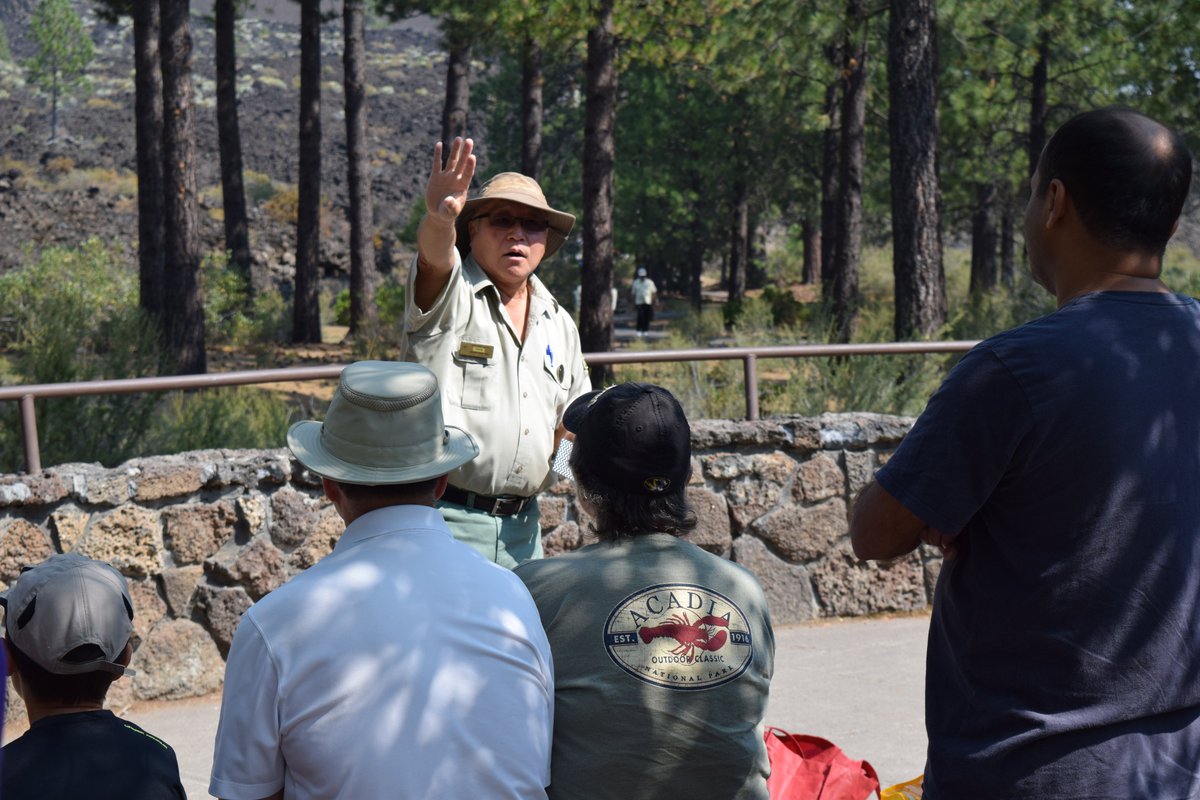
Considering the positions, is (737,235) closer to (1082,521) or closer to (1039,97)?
(1039,97)

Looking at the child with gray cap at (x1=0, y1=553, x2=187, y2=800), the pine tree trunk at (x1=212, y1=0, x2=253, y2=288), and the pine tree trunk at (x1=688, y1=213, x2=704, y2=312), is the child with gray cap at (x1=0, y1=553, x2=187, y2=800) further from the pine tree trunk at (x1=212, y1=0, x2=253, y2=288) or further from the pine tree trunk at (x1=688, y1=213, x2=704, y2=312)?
the pine tree trunk at (x1=688, y1=213, x2=704, y2=312)

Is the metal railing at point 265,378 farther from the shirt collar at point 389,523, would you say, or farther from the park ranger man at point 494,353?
the shirt collar at point 389,523

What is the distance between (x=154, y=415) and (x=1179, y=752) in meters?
6.25

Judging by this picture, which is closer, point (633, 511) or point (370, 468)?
point (370, 468)

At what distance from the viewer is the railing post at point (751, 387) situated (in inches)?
265

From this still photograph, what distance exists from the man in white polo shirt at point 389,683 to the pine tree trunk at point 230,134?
77.1ft

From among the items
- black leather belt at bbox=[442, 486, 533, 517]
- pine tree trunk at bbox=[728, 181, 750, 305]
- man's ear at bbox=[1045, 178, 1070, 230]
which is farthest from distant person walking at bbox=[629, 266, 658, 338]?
man's ear at bbox=[1045, 178, 1070, 230]

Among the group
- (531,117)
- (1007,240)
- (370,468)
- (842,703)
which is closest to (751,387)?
(842,703)

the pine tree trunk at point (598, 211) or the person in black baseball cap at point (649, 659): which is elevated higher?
the pine tree trunk at point (598, 211)

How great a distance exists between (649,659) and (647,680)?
0.04 m

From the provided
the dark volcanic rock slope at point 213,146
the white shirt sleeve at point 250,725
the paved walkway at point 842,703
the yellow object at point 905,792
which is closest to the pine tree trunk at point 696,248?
the dark volcanic rock slope at point 213,146

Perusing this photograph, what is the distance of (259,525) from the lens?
5.74 metres

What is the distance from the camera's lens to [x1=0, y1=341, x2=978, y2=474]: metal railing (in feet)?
17.4

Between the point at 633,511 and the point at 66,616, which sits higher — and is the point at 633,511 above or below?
above
